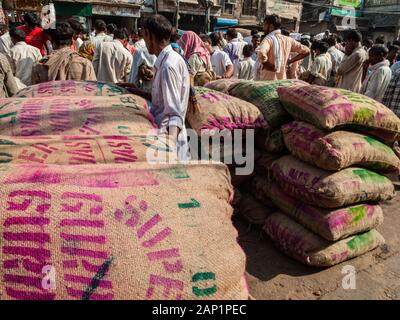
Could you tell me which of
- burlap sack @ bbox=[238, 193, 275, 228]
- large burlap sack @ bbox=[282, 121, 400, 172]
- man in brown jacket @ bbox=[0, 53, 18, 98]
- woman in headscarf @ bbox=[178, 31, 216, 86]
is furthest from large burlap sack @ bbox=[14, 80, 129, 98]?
woman in headscarf @ bbox=[178, 31, 216, 86]

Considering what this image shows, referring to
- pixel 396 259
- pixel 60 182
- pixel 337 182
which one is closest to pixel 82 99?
pixel 60 182

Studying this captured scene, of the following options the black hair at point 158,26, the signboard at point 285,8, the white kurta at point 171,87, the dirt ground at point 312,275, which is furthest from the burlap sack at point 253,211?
the signboard at point 285,8

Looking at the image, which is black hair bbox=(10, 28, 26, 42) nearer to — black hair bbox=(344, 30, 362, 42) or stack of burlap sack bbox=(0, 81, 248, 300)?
stack of burlap sack bbox=(0, 81, 248, 300)

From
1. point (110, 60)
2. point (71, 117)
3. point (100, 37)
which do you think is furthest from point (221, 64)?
point (71, 117)

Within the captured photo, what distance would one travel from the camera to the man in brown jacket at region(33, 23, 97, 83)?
2.89 metres

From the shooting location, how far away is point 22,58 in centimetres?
377

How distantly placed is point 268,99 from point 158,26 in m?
1.10

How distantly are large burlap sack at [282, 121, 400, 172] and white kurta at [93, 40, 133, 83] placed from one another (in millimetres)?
3021

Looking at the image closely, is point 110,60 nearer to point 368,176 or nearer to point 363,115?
point 363,115

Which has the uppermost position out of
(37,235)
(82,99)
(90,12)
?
(90,12)

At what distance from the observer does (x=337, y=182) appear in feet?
6.88

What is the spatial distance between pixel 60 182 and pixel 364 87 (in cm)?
425

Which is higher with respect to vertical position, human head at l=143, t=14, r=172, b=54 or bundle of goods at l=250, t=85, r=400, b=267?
human head at l=143, t=14, r=172, b=54

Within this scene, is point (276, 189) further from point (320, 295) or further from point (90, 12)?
point (90, 12)
